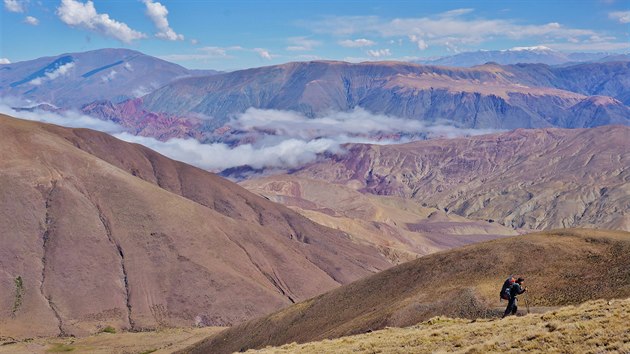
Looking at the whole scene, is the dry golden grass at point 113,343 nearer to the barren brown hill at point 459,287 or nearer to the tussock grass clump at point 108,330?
the tussock grass clump at point 108,330

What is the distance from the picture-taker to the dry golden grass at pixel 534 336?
3066 cm

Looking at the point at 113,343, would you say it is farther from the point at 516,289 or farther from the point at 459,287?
the point at 516,289

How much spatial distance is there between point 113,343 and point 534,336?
403 feet

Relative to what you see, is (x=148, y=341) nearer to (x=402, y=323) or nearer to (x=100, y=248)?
(x=100, y=248)

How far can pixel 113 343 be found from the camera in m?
139

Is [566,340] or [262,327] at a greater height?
[566,340]

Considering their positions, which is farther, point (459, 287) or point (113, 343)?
point (113, 343)

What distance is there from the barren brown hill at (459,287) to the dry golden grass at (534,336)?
2111cm

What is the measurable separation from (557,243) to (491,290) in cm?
1678

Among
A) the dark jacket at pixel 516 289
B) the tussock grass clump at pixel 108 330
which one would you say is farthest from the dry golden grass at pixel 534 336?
the tussock grass clump at pixel 108 330

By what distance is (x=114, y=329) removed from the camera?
6442 inches

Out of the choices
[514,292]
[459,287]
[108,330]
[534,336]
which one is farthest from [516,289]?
[108,330]

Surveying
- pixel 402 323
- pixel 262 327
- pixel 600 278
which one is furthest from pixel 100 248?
pixel 600 278

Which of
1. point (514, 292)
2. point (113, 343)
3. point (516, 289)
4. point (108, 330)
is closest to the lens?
point (516, 289)
